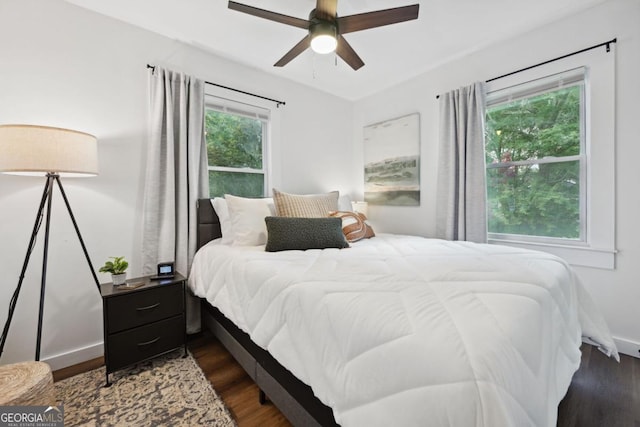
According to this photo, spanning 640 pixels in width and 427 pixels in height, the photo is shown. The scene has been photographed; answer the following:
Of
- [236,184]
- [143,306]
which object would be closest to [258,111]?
[236,184]

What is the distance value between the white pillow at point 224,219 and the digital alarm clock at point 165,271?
0.42 metres

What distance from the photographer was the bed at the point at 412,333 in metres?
0.66

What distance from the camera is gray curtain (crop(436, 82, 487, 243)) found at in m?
2.53

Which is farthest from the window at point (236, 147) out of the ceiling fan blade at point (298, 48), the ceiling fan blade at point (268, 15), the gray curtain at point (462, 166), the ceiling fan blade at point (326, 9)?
the gray curtain at point (462, 166)

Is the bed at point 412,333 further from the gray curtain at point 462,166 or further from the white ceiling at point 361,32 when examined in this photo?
the white ceiling at point 361,32

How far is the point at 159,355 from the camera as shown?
183 cm

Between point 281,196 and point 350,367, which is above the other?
point 281,196

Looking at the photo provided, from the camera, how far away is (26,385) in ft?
3.69

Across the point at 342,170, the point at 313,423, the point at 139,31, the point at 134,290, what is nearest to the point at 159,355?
the point at 134,290

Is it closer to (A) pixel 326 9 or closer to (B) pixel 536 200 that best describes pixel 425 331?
(A) pixel 326 9

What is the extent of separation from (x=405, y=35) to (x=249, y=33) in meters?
1.38

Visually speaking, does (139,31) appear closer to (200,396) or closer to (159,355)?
(159,355)

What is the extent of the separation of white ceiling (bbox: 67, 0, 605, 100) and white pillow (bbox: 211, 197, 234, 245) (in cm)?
147

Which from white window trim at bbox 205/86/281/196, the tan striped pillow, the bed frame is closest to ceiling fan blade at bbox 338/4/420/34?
the tan striped pillow
